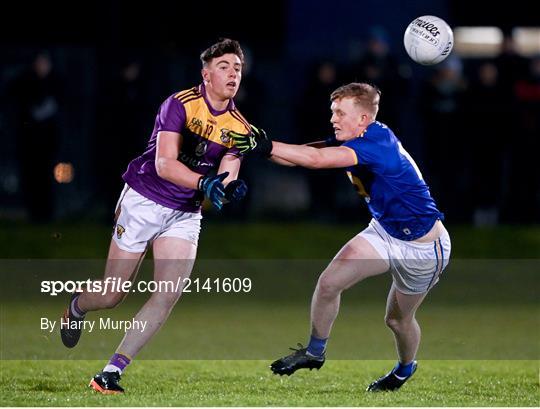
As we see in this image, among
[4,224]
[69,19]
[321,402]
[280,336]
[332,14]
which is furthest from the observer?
[69,19]

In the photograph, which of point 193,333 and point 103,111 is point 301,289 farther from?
point 103,111

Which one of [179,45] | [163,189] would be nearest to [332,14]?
[179,45]

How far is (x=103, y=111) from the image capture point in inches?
666

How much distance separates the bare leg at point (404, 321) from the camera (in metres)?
9.67

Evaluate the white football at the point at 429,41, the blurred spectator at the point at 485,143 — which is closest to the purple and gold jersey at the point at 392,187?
the white football at the point at 429,41

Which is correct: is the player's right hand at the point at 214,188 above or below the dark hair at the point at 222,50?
below

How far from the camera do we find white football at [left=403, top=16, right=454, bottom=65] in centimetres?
1006

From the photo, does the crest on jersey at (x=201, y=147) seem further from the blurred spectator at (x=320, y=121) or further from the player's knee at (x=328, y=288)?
the blurred spectator at (x=320, y=121)

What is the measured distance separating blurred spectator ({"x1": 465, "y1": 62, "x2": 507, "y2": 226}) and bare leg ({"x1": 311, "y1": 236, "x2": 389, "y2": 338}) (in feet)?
24.9

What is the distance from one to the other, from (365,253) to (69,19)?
43.5ft

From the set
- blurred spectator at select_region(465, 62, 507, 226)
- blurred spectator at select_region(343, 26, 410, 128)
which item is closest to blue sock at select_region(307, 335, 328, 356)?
blurred spectator at select_region(343, 26, 410, 128)

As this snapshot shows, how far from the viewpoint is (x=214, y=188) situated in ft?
29.9

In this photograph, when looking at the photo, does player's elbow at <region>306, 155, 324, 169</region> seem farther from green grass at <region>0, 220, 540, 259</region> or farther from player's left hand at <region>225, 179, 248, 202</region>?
green grass at <region>0, 220, 540, 259</region>

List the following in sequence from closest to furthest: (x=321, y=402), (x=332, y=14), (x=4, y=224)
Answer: (x=321, y=402)
(x=4, y=224)
(x=332, y=14)
